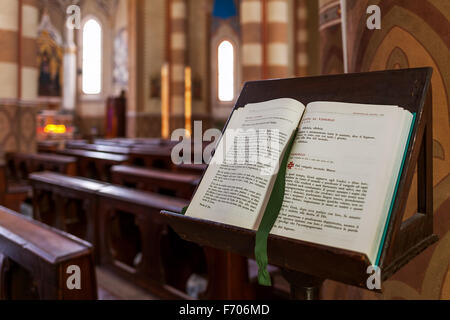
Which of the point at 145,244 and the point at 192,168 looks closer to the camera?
the point at 145,244

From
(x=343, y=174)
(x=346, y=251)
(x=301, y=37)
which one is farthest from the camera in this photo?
(x=301, y=37)

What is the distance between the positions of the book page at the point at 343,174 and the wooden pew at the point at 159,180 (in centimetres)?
187

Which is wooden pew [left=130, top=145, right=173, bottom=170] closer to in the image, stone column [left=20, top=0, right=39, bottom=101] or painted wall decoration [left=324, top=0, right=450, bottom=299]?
stone column [left=20, top=0, right=39, bottom=101]

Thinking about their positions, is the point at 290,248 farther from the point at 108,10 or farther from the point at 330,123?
the point at 108,10

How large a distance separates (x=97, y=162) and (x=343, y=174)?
496cm

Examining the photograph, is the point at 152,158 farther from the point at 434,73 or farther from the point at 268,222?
the point at 268,222

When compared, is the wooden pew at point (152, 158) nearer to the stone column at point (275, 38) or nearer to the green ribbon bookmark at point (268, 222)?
the green ribbon bookmark at point (268, 222)

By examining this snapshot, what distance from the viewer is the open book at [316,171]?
86 cm

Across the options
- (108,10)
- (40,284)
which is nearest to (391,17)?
(40,284)

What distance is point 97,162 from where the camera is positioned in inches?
215

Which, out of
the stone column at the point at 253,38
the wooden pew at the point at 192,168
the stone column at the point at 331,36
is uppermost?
the stone column at the point at 253,38

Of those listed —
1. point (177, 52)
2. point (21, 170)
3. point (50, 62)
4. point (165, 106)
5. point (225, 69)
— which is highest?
point (50, 62)

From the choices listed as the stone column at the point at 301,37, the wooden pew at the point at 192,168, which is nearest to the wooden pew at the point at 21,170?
the wooden pew at the point at 192,168

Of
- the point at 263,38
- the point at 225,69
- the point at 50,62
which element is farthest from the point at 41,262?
the point at 50,62
